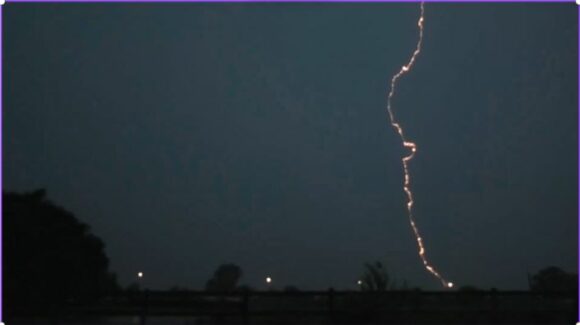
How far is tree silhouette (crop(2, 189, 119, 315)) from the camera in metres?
11.0

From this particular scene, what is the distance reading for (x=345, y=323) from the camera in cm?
1224

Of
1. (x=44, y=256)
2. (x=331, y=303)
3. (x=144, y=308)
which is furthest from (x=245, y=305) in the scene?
(x=44, y=256)

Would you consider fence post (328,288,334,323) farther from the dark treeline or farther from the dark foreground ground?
the dark treeline

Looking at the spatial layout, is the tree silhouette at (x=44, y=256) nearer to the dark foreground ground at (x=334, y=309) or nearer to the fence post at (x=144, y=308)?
the dark foreground ground at (x=334, y=309)

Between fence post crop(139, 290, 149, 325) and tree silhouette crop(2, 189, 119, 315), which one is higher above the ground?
tree silhouette crop(2, 189, 119, 315)

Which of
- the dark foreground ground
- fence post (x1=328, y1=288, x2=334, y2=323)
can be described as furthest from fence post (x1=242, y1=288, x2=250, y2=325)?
fence post (x1=328, y1=288, x2=334, y2=323)

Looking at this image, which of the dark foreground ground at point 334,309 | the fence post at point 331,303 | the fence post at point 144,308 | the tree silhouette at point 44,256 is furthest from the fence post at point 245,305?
the tree silhouette at point 44,256

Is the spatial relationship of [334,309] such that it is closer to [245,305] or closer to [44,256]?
[245,305]

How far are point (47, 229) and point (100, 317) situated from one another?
1.66 m

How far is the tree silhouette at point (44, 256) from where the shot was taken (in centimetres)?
1100

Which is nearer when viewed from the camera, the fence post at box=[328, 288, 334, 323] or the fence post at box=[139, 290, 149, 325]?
the fence post at box=[139, 290, 149, 325]

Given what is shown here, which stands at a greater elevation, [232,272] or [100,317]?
[232,272]

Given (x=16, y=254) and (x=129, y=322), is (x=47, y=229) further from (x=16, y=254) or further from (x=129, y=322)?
(x=129, y=322)

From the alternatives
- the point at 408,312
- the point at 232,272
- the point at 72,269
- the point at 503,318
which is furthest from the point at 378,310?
the point at 232,272
